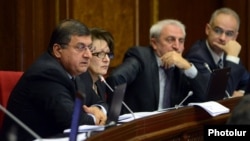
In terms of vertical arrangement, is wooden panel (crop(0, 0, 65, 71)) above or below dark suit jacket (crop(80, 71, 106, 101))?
above

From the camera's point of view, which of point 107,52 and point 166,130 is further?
point 107,52

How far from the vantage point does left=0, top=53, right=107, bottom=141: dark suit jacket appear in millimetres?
2855

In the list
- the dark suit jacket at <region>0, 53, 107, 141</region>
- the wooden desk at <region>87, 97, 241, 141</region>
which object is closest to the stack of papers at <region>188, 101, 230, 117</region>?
the wooden desk at <region>87, 97, 241, 141</region>

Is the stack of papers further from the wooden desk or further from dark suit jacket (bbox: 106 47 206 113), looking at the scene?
dark suit jacket (bbox: 106 47 206 113)

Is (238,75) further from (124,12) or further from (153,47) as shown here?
(124,12)

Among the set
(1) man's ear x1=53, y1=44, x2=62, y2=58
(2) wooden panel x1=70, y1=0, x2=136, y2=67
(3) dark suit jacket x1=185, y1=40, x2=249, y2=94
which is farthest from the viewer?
(2) wooden panel x1=70, y1=0, x2=136, y2=67

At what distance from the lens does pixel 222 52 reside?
14.4 feet

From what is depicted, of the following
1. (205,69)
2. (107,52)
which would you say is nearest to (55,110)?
(107,52)

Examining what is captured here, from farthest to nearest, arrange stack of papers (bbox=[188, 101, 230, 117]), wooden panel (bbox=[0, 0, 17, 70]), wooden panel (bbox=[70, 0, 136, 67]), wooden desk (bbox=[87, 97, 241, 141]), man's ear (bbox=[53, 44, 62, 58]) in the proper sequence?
1. wooden panel (bbox=[70, 0, 136, 67])
2. wooden panel (bbox=[0, 0, 17, 70])
3. stack of papers (bbox=[188, 101, 230, 117])
4. man's ear (bbox=[53, 44, 62, 58])
5. wooden desk (bbox=[87, 97, 241, 141])

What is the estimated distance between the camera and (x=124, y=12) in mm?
5188

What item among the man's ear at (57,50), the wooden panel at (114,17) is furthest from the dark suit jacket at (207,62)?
the man's ear at (57,50)

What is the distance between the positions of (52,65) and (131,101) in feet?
3.50

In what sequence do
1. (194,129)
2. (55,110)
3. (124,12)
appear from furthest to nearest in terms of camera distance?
(124,12) < (194,129) < (55,110)

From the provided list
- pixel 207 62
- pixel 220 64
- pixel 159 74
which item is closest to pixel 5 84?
pixel 159 74
